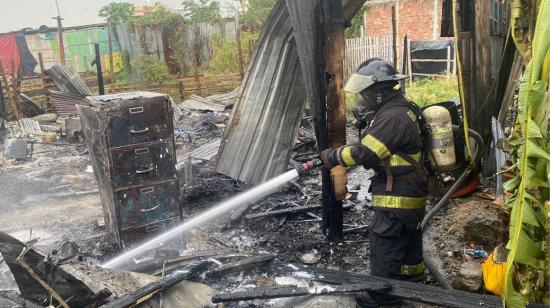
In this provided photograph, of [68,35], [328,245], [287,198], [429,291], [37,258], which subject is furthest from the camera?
[68,35]

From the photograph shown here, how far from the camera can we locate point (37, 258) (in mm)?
3348

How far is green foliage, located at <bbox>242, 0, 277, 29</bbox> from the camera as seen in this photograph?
69.2 feet

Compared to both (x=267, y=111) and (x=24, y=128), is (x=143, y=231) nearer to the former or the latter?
(x=267, y=111)

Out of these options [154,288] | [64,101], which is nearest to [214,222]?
[154,288]

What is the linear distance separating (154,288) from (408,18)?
728 inches

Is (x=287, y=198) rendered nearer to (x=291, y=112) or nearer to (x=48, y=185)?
(x=291, y=112)

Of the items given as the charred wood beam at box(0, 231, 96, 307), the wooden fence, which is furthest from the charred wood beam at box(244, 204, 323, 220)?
the wooden fence

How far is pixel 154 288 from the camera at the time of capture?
11.9ft

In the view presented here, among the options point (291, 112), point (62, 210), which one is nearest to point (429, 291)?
point (291, 112)

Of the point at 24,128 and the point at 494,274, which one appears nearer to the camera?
the point at 494,274

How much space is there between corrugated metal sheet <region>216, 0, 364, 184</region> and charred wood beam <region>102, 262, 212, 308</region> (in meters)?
2.37

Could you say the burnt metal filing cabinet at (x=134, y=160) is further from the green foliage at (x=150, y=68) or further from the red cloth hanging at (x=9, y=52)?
the red cloth hanging at (x=9, y=52)

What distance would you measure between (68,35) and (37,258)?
2073cm

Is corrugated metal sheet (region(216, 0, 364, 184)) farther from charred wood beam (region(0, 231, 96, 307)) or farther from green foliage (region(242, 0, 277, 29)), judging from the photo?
green foliage (region(242, 0, 277, 29))
